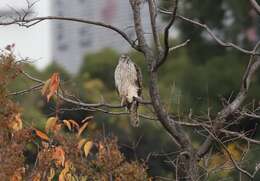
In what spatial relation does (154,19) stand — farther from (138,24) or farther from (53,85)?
(53,85)

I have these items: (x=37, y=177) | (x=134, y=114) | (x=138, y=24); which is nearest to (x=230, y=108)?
(x=134, y=114)

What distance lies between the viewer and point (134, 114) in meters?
4.59

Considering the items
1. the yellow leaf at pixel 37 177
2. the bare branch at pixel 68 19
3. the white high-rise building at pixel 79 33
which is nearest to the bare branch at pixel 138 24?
the bare branch at pixel 68 19

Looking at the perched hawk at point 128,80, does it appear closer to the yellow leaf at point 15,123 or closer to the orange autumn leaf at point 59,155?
the orange autumn leaf at point 59,155

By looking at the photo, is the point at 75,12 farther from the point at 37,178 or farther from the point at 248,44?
the point at 37,178

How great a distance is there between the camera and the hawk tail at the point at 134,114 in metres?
4.56

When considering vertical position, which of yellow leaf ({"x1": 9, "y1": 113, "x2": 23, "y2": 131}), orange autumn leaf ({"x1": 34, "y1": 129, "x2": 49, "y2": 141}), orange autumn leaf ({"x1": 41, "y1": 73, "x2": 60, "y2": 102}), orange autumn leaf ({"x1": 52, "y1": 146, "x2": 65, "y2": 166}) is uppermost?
orange autumn leaf ({"x1": 41, "y1": 73, "x2": 60, "y2": 102})

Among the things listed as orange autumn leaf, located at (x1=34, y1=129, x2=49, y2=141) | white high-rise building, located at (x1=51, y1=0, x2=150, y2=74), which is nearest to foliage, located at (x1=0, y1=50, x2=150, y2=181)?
orange autumn leaf, located at (x1=34, y1=129, x2=49, y2=141)

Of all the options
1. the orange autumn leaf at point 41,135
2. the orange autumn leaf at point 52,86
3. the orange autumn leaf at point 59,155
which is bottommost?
the orange autumn leaf at point 59,155

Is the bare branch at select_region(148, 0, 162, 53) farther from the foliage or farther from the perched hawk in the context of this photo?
the perched hawk

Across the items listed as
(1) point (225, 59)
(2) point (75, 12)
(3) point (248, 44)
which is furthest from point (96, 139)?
(2) point (75, 12)

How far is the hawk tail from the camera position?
4.56 m

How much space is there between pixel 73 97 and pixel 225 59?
9745 mm

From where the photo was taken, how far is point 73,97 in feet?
14.5
